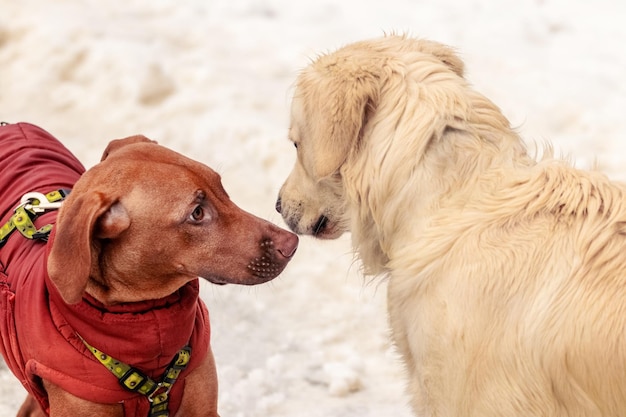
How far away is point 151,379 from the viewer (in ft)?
10.7

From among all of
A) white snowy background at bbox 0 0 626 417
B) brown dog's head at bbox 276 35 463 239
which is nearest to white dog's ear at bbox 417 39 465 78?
brown dog's head at bbox 276 35 463 239

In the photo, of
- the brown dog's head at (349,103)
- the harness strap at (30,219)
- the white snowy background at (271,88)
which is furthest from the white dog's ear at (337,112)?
the white snowy background at (271,88)

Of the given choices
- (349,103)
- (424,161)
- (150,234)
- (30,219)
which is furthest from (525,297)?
(30,219)

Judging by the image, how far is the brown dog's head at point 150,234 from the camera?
2.93 m

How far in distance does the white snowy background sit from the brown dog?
1.51 m

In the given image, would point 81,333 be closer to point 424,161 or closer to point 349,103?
point 349,103

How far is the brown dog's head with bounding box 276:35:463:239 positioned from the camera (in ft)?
10.5

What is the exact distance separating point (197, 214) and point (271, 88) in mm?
4170

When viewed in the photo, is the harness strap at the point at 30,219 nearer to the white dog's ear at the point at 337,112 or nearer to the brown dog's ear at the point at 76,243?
the brown dog's ear at the point at 76,243

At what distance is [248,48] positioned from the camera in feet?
25.1

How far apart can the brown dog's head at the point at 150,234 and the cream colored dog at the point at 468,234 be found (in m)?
0.38

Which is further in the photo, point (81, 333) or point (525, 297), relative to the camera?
point (81, 333)

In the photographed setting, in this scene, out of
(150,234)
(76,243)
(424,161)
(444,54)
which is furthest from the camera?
(444,54)

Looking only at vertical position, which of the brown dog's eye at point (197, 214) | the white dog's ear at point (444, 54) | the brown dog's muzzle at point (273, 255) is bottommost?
the brown dog's muzzle at point (273, 255)
